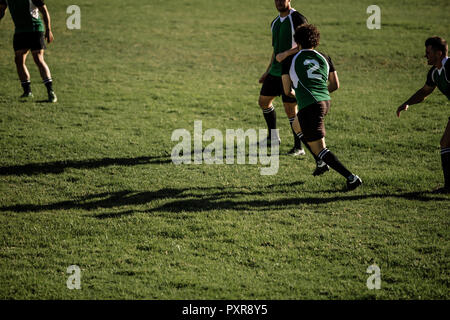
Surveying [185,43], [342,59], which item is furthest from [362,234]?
[185,43]

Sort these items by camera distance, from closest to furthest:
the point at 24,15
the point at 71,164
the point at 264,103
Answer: the point at 71,164, the point at 264,103, the point at 24,15

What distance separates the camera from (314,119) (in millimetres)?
5684

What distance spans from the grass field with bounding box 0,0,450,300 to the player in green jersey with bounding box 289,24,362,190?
0.74 m

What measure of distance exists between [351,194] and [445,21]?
16.2m

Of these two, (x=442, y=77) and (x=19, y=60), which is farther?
(x=19, y=60)

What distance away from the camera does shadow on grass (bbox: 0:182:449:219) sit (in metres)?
5.63

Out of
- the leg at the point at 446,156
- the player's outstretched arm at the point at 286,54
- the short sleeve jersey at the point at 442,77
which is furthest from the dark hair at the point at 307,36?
the leg at the point at 446,156

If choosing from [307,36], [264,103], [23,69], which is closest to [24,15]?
[23,69]

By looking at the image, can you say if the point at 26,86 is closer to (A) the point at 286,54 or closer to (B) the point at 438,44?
(A) the point at 286,54

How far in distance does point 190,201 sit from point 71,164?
2.37m
